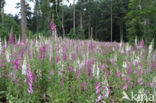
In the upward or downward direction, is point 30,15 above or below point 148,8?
above

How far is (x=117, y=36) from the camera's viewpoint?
1842 inches

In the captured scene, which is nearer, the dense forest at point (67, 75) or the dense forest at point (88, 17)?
the dense forest at point (67, 75)

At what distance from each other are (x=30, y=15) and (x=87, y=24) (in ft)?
81.1

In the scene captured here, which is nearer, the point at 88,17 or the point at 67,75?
the point at 67,75

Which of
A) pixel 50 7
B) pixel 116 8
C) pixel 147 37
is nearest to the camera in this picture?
pixel 147 37

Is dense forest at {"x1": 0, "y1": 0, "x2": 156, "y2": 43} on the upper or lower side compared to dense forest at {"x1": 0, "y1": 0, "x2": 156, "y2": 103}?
upper

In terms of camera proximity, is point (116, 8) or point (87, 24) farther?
point (87, 24)

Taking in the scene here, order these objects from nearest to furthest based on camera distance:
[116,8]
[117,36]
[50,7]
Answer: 1. [50,7]
2. [116,8]
3. [117,36]

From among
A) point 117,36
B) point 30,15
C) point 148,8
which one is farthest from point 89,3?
point 148,8

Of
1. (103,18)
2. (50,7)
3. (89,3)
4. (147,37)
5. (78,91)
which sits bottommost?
(78,91)

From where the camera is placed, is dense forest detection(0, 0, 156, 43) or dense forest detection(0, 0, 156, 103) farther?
dense forest detection(0, 0, 156, 43)

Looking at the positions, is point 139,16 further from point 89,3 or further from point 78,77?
point 89,3

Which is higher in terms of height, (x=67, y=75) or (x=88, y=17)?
(x=88, y=17)

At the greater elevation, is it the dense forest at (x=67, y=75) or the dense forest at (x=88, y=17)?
the dense forest at (x=88, y=17)
